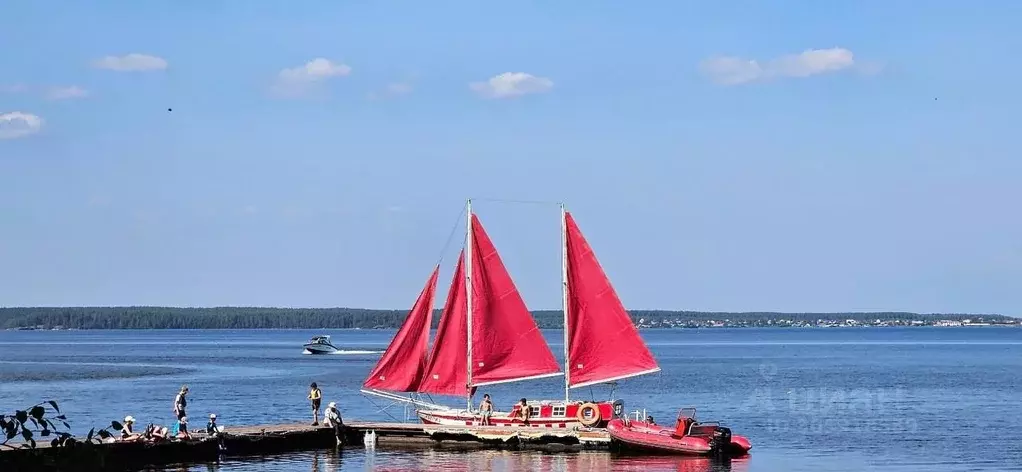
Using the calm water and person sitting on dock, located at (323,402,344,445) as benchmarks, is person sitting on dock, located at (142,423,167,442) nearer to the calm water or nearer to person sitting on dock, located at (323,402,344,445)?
the calm water

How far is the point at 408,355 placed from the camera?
51.2m

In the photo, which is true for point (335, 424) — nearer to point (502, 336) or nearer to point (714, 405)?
point (502, 336)

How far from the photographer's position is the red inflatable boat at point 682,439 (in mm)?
45844

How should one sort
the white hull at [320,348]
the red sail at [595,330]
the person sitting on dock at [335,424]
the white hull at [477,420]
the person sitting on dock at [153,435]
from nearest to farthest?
the person sitting on dock at [153,435], the white hull at [477,420], the person sitting on dock at [335,424], the red sail at [595,330], the white hull at [320,348]

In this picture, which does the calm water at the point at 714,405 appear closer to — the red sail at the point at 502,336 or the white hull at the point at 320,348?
the red sail at the point at 502,336

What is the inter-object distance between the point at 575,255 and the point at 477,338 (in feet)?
15.7

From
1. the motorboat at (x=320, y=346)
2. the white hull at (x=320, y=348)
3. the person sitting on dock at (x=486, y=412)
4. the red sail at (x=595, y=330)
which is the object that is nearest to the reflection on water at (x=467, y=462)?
the person sitting on dock at (x=486, y=412)

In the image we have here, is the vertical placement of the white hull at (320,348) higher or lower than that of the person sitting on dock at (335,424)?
higher

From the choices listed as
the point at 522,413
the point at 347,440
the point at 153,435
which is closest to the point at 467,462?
the point at 522,413

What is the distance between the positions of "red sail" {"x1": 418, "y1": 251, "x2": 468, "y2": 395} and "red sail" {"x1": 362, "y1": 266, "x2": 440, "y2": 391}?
371 mm

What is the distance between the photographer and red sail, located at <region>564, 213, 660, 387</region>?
50.3m

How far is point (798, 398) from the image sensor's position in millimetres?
81875

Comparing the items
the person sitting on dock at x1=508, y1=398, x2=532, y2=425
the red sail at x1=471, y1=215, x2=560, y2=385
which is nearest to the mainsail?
the red sail at x1=471, y1=215, x2=560, y2=385

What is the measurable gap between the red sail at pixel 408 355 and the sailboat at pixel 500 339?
0.04 metres
